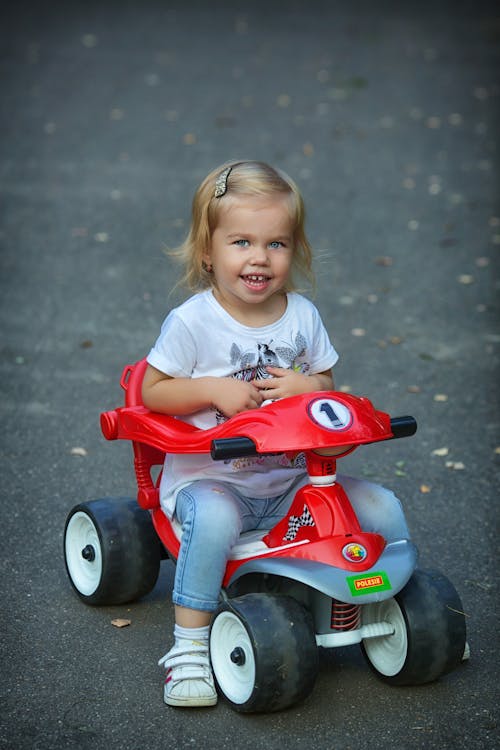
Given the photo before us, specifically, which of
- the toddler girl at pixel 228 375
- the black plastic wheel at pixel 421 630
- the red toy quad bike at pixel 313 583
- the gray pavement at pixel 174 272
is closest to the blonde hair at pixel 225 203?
the toddler girl at pixel 228 375

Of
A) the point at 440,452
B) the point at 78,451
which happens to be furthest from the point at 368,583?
the point at 78,451

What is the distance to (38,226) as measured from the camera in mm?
8383

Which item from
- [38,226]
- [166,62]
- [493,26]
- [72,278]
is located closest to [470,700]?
[72,278]

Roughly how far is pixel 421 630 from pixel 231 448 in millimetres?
787

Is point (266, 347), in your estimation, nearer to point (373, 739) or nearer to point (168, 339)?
point (168, 339)

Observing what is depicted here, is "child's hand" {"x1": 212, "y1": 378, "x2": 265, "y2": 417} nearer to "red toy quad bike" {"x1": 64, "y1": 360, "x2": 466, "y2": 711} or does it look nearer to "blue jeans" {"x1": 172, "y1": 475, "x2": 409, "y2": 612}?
"red toy quad bike" {"x1": 64, "y1": 360, "x2": 466, "y2": 711}

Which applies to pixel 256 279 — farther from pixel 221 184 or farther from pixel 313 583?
pixel 313 583

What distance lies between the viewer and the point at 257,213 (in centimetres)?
325

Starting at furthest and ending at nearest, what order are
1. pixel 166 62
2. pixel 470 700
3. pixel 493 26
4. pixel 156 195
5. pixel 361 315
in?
1. pixel 493 26
2. pixel 166 62
3. pixel 156 195
4. pixel 361 315
5. pixel 470 700

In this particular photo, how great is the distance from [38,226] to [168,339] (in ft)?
17.6

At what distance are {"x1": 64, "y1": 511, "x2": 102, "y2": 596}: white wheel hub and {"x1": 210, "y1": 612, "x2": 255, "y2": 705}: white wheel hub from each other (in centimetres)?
68

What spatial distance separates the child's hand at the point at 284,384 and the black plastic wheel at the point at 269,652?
0.62 metres

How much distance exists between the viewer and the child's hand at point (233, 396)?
10.5ft

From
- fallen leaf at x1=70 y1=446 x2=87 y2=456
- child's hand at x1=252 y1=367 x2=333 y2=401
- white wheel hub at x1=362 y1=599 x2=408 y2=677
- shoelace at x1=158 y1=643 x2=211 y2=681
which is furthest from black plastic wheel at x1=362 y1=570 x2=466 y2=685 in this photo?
fallen leaf at x1=70 y1=446 x2=87 y2=456
